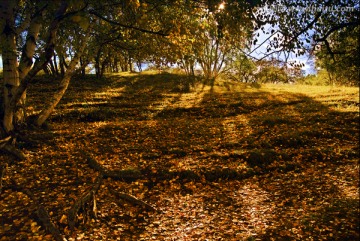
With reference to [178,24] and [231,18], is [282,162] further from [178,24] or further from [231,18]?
[178,24]

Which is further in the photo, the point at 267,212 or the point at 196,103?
the point at 196,103

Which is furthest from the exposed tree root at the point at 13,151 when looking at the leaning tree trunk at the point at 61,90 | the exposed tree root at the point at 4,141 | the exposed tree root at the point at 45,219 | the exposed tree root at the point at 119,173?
the leaning tree trunk at the point at 61,90

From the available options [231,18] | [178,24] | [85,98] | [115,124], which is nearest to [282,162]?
[231,18]

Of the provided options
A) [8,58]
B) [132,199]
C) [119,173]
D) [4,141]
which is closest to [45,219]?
[132,199]

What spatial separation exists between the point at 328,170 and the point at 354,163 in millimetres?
1614

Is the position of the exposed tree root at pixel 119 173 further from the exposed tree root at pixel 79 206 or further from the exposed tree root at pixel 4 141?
the exposed tree root at pixel 4 141

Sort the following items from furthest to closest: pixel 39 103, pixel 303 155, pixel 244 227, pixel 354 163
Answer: pixel 39 103 → pixel 303 155 → pixel 354 163 → pixel 244 227

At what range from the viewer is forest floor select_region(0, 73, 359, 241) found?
8.62 meters

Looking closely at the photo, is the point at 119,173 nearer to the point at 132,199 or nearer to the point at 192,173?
the point at 132,199

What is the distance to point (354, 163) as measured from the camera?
1323 centimetres

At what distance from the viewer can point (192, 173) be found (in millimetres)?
12219

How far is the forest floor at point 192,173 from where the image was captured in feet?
28.3

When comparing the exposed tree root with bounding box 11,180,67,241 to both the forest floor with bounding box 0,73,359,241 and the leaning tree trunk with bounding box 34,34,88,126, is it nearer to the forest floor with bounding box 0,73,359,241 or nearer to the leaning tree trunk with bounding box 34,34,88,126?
the forest floor with bounding box 0,73,359,241

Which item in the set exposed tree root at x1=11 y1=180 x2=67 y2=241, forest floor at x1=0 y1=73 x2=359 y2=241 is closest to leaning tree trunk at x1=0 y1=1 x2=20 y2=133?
forest floor at x1=0 y1=73 x2=359 y2=241
